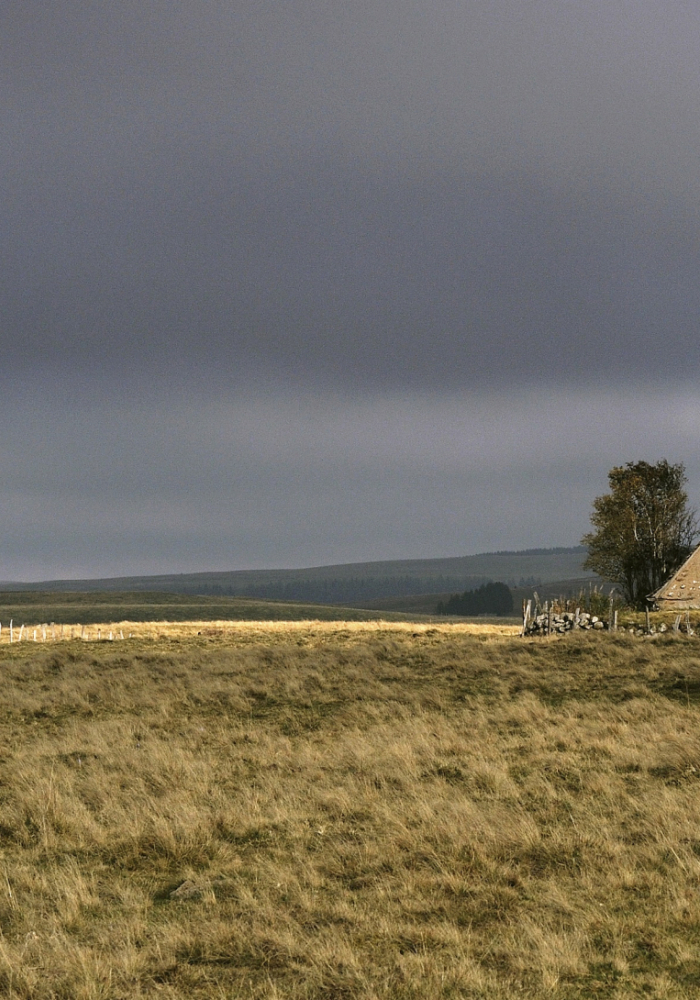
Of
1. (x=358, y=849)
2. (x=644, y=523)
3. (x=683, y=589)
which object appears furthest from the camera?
(x=644, y=523)

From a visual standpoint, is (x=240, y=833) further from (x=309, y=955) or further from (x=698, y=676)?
(x=698, y=676)

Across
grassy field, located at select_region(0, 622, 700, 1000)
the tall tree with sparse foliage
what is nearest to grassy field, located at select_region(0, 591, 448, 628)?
the tall tree with sparse foliage

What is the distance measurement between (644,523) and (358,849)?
6110 cm

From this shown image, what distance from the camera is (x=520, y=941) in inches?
268

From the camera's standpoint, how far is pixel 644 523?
66062 millimetres

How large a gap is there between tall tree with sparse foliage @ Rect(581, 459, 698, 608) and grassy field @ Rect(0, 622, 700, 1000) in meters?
46.4

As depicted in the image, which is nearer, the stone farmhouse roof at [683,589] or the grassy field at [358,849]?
the grassy field at [358,849]

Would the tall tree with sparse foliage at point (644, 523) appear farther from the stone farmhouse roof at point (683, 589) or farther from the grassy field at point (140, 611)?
the grassy field at point (140, 611)

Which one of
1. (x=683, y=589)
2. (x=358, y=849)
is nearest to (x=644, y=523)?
(x=683, y=589)

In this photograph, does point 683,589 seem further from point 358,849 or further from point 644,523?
point 358,849

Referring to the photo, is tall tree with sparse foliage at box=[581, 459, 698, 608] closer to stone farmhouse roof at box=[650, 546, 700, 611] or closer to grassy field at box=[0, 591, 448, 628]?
stone farmhouse roof at box=[650, 546, 700, 611]

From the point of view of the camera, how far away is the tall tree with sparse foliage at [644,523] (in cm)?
6531

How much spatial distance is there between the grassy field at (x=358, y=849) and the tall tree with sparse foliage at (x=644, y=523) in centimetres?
4643

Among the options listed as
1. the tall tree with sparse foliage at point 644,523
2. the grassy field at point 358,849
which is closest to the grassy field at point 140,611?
the tall tree with sparse foliage at point 644,523
